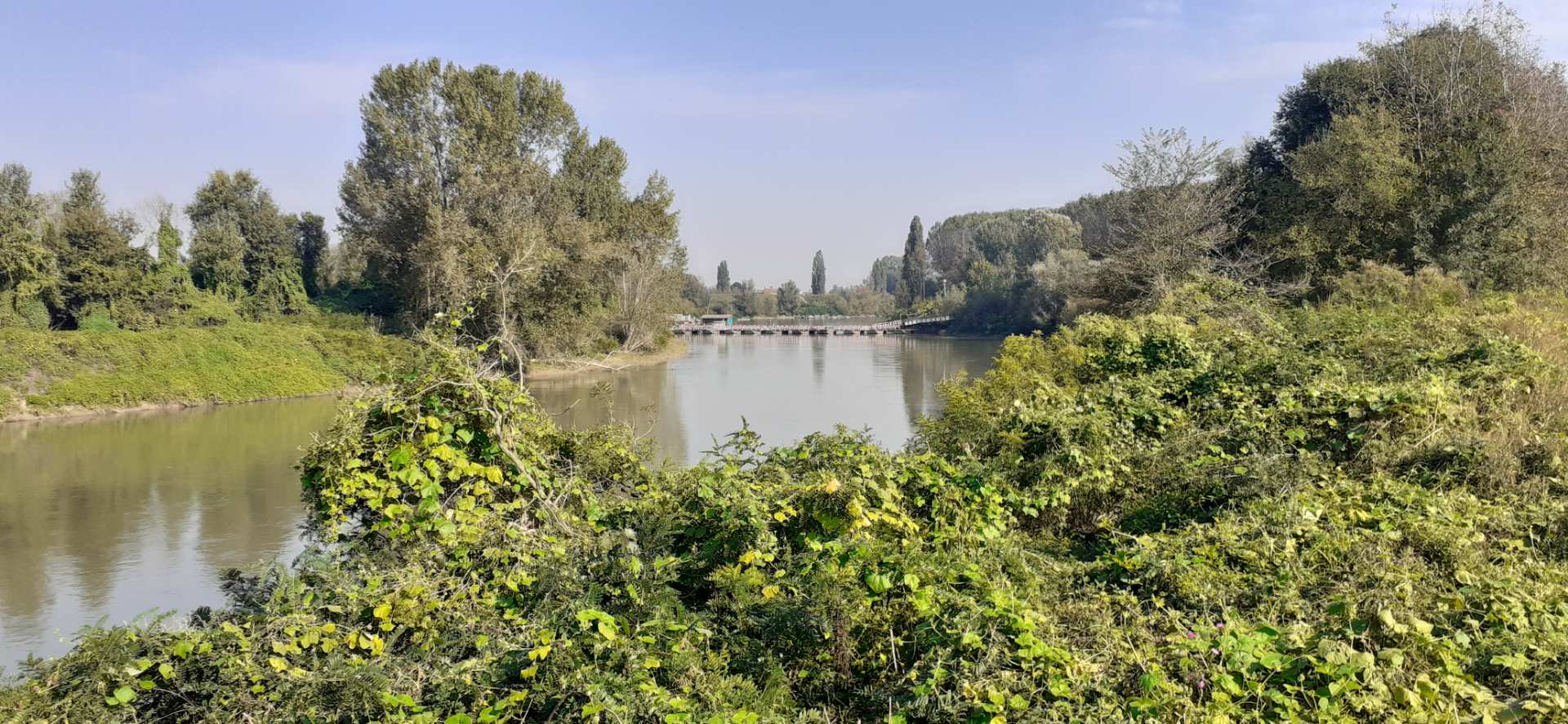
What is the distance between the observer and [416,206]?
25312 millimetres

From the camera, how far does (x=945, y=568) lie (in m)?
3.74

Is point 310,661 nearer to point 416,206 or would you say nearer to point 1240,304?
point 1240,304

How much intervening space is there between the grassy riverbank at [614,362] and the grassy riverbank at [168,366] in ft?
14.4

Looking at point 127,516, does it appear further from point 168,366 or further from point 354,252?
point 354,252

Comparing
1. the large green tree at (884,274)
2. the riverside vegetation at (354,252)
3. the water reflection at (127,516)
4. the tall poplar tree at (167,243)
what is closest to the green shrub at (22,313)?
the riverside vegetation at (354,252)

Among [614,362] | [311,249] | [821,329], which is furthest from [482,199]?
[821,329]

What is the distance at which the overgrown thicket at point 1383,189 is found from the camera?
51.1 ft

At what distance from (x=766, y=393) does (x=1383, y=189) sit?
13.6 metres

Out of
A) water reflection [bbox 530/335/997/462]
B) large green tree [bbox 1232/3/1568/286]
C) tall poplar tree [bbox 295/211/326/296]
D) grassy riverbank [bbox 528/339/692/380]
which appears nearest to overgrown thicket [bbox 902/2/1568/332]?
large green tree [bbox 1232/3/1568/286]

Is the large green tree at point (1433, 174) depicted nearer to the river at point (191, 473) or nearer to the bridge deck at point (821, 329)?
the river at point (191, 473)

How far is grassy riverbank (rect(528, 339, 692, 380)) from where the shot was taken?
26041 mm

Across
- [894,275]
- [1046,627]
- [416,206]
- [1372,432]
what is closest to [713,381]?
[416,206]

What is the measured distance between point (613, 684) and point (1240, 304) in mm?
12247

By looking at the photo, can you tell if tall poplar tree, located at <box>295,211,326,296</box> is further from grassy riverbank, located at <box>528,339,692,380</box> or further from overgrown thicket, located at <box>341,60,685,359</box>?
grassy riverbank, located at <box>528,339,692,380</box>
